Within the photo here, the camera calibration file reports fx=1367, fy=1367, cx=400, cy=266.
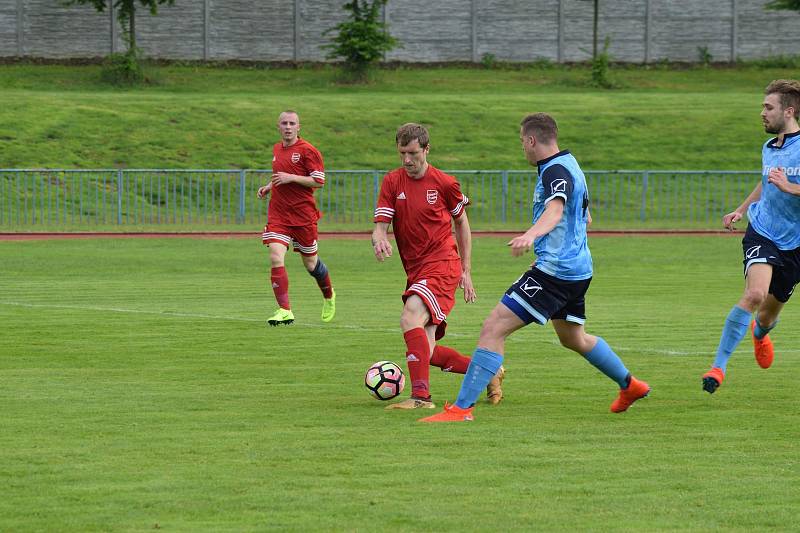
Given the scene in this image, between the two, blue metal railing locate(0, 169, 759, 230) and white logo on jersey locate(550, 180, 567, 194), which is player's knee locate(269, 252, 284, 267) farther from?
blue metal railing locate(0, 169, 759, 230)

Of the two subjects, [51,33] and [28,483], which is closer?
[28,483]

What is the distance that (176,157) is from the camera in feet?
120

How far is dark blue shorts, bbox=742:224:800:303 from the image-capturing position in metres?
9.54

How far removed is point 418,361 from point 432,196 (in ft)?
3.97

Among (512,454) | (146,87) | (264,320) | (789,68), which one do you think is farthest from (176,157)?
(512,454)

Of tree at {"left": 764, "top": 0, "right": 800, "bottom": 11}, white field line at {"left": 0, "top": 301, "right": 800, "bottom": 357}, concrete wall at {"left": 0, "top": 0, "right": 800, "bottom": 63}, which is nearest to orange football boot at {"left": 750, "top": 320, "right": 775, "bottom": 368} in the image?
white field line at {"left": 0, "top": 301, "right": 800, "bottom": 357}

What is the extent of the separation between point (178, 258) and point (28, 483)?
56.0ft

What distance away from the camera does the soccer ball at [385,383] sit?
9062 mm

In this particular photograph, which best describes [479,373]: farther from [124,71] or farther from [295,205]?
[124,71]

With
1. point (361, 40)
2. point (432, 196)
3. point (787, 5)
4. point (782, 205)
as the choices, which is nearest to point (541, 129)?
point (432, 196)

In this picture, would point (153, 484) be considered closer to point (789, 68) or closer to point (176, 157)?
point (176, 157)

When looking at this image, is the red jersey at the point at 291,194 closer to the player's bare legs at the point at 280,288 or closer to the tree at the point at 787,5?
the player's bare legs at the point at 280,288

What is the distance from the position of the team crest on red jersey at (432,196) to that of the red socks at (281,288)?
4.93 m

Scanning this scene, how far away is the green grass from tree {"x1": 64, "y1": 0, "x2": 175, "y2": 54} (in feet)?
5.48
